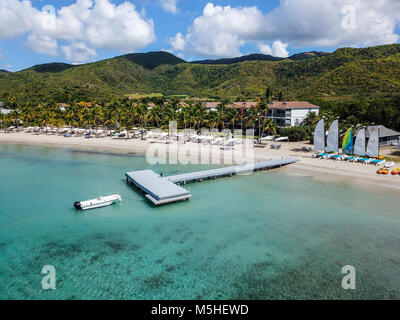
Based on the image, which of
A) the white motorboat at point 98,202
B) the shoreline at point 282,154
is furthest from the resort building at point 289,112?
the white motorboat at point 98,202

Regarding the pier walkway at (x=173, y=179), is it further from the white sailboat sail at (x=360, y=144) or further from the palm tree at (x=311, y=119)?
the palm tree at (x=311, y=119)

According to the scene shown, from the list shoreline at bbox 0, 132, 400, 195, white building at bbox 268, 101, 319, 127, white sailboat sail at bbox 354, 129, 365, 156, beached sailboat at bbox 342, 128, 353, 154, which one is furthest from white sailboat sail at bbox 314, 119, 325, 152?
white building at bbox 268, 101, 319, 127

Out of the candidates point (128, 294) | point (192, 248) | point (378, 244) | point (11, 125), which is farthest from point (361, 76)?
point (11, 125)

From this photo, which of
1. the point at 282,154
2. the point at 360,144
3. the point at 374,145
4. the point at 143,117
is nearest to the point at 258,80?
the point at 143,117

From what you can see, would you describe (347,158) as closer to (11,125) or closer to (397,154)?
(397,154)

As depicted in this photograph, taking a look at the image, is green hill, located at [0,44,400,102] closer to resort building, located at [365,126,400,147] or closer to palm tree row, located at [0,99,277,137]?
palm tree row, located at [0,99,277,137]
